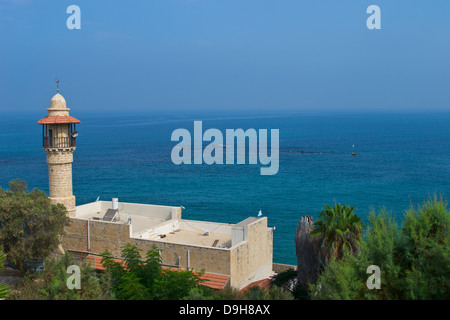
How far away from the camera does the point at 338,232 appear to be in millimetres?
16344

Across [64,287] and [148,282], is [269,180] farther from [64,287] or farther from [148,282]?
[64,287]

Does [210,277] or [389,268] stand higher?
[389,268]

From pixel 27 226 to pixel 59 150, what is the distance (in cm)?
548

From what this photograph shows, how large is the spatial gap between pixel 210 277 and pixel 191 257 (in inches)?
54.6

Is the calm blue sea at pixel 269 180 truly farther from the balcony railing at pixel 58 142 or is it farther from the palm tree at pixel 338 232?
the palm tree at pixel 338 232

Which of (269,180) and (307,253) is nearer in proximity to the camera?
(307,253)

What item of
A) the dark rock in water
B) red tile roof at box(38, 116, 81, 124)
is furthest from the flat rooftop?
red tile roof at box(38, 116, 81, 124)

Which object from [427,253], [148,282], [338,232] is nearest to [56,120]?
[148,282]

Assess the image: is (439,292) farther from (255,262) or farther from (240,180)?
(240,180)

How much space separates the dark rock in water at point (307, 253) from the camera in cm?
1800

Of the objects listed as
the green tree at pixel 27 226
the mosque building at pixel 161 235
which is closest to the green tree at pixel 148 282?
the mosque building at pixel 161 235

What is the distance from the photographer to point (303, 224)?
18359mm

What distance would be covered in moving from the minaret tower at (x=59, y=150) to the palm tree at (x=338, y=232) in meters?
14.3

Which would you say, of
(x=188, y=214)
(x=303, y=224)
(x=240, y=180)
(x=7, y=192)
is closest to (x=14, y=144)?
(x=240, y=180)
